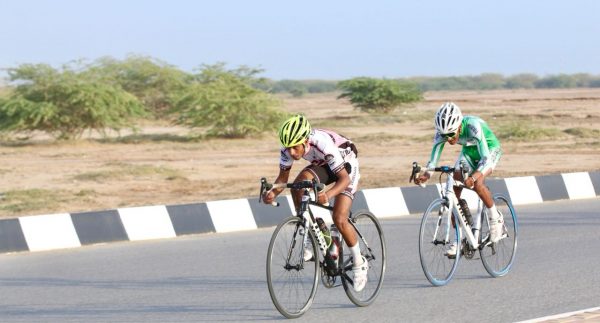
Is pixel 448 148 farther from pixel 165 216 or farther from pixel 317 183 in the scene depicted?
pixel 317 183

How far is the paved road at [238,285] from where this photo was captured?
8.78 m

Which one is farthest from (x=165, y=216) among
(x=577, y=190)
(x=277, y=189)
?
(x=577, y=190)

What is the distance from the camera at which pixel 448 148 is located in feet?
101

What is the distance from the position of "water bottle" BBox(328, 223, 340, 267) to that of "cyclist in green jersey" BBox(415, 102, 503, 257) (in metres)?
1.32

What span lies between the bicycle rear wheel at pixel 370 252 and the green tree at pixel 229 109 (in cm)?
2495

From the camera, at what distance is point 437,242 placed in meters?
9.85

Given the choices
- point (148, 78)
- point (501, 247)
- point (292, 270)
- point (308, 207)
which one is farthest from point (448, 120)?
point (148, 78)

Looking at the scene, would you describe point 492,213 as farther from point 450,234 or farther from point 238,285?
point 238,285

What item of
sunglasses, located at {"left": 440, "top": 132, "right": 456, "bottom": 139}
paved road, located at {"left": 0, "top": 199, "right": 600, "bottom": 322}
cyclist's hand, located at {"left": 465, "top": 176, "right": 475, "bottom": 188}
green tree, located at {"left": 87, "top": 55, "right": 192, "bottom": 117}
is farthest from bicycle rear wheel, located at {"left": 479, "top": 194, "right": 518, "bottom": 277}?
green tree, located at {"left": 87, "top": 55, "right": 192, "bottom": 117}

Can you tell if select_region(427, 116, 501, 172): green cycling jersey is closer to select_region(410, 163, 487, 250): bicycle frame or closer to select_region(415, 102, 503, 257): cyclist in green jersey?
select_region(415, 102, 503, 257): cyclist in green jersey

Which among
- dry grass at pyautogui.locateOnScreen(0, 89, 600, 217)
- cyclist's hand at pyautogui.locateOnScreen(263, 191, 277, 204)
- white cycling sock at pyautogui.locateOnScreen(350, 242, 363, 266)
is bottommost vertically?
dry grass at pyautogui.locateOnScreen(0, 89, 600, 217)

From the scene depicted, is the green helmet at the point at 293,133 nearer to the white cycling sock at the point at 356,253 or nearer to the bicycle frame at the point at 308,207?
the bicycle frame at the point at 308,207

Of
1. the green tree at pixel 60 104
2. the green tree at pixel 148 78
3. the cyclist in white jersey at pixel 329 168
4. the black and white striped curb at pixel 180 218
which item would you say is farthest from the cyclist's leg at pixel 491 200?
the green tree at pixel 148 78

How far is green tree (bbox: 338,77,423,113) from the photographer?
5216 centimetres
